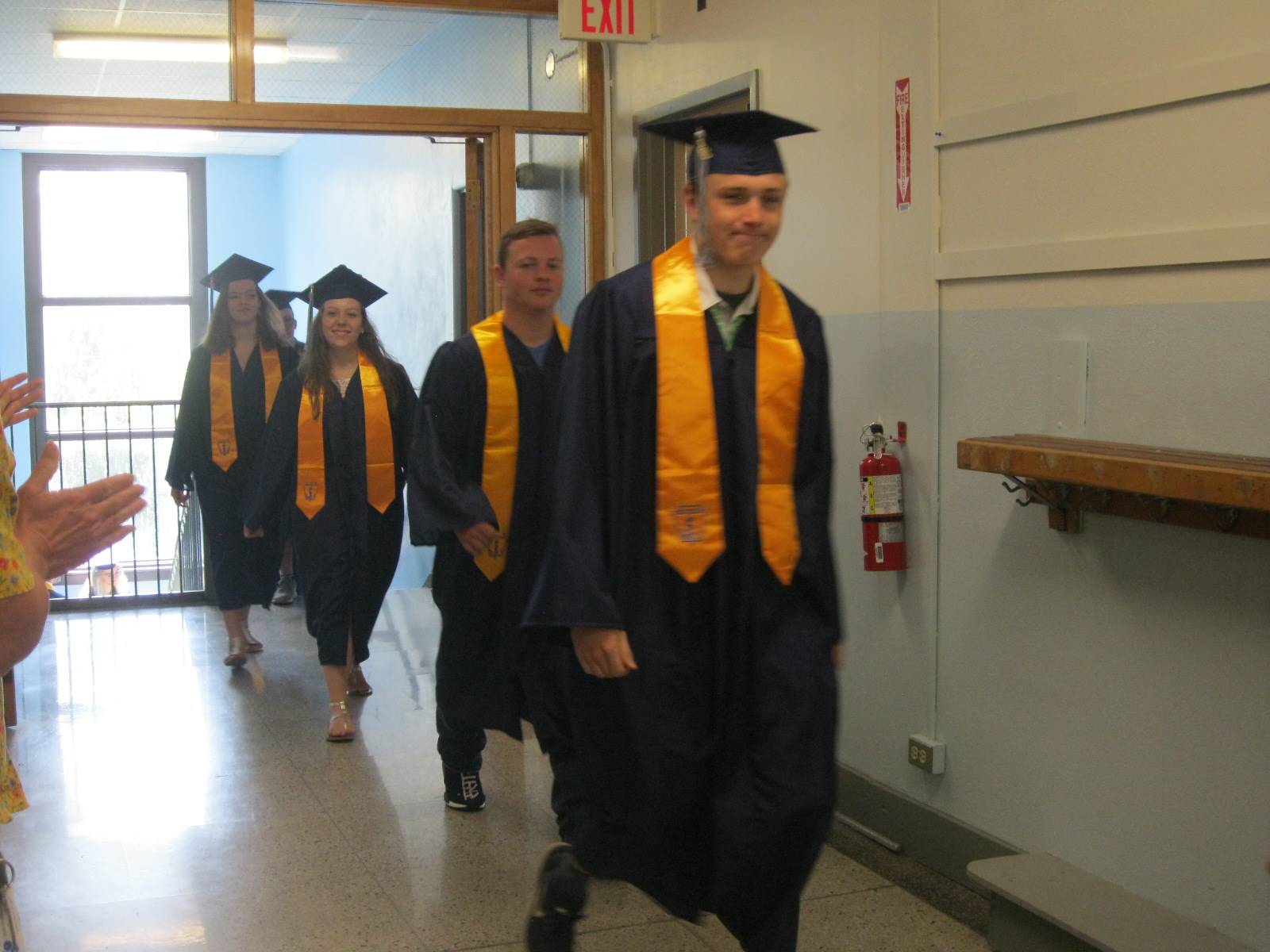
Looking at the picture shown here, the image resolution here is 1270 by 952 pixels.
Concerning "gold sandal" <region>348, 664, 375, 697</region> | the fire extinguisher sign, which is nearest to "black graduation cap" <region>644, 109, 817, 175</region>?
the fire extinguisher sign

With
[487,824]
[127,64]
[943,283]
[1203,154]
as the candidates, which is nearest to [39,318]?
[127,64]

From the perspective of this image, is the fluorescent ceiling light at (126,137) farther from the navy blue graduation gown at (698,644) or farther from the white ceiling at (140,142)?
the navy blue graduation gown at (698,644)

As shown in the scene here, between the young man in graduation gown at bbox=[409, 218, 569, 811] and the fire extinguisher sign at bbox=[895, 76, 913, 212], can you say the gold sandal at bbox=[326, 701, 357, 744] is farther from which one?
the fire extinguisher sign at bbox=[895, 76, 913, 212]

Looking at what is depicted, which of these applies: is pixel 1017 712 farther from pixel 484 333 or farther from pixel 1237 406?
pixel 484 333

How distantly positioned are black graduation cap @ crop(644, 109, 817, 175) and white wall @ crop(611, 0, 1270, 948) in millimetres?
833

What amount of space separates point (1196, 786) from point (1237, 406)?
760mm

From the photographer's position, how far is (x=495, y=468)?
12.2 ft

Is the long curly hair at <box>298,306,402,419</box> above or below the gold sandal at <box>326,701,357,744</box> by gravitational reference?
above

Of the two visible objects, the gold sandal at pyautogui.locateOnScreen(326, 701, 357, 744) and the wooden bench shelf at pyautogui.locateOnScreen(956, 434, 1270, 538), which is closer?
the wooden bench shelf at pyautogui.locateOnScreen(956, 434, 1270, 538)

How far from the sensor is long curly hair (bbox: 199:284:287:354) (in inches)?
249

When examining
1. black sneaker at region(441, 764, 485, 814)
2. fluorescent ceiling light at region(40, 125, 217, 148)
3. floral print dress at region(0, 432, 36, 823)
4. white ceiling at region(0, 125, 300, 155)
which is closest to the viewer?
floral print dress at region(0, 432, 36, 823)

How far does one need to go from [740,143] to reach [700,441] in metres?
0.54

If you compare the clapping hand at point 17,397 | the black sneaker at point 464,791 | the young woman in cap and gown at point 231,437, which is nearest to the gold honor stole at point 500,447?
the black sneaker at point 464,791

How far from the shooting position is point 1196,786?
285cm
